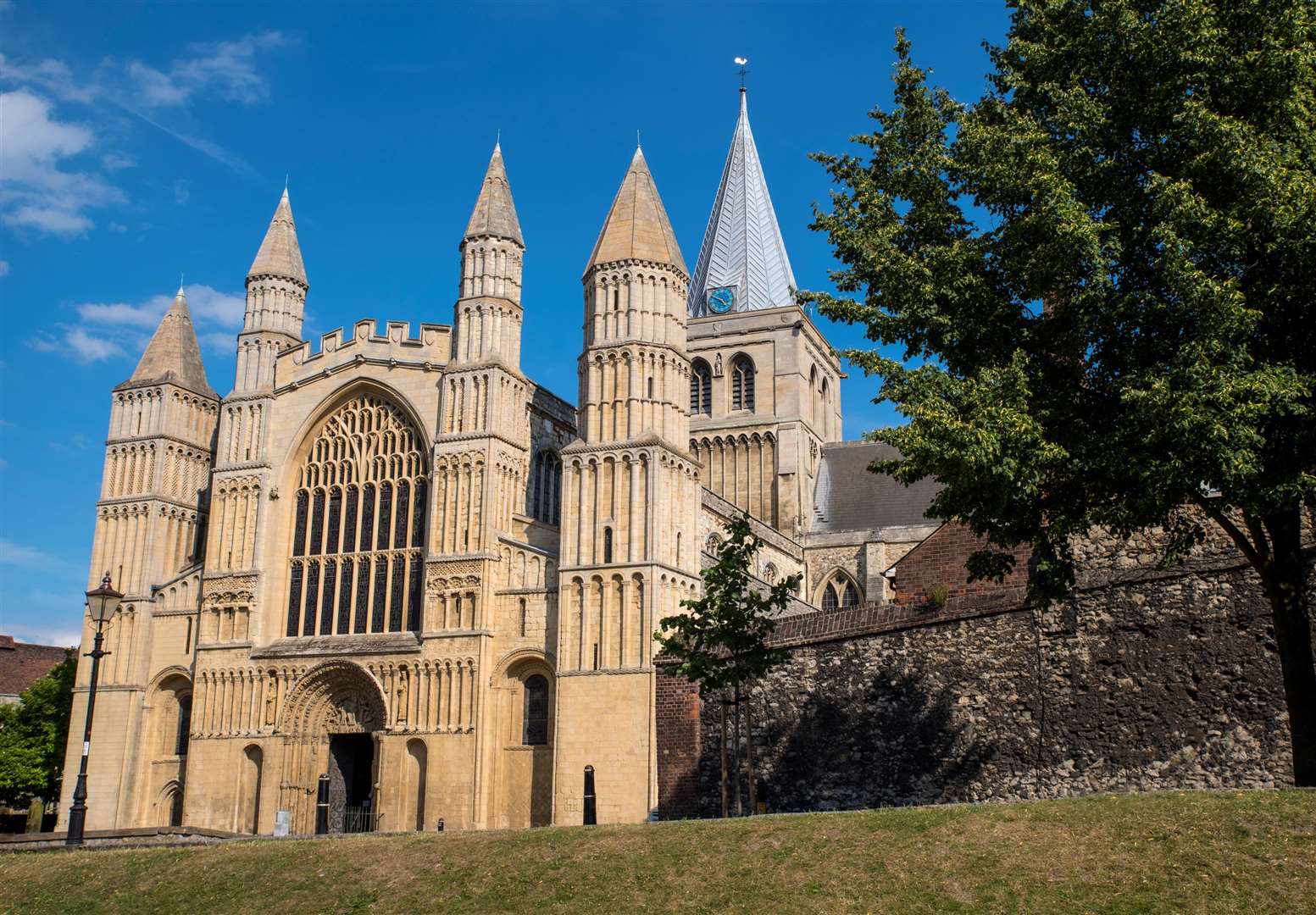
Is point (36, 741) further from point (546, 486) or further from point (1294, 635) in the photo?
point (1294, 635)

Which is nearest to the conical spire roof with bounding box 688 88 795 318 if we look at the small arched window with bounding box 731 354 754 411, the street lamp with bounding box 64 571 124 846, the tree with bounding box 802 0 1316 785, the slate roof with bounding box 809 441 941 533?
the small arched window with bounding box 731 354 754 411

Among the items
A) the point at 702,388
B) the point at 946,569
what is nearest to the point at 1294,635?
the point at 946,569

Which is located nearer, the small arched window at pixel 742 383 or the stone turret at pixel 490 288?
the stone turret at pixel 490 288

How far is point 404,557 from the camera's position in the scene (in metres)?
36.1

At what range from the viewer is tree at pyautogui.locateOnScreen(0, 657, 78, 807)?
142ft

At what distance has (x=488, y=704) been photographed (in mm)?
32875

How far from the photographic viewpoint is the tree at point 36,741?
43406 millimetres

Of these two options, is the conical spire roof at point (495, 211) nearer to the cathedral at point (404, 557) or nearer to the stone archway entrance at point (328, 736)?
the cathedral at point (404, 557)

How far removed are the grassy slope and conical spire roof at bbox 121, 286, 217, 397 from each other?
23.6 metres

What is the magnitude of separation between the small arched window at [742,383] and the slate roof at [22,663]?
33459 mm

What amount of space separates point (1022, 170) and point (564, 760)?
18.9 meters

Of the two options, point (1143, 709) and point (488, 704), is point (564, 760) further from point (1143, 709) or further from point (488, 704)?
point (1143, 709)

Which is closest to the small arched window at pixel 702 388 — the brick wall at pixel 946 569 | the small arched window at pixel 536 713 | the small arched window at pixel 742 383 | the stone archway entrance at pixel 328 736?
the small arched window at pixel 742 383

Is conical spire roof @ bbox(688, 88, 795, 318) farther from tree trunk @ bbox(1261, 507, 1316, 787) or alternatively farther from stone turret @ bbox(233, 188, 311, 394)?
tree trunk @ bbox(1261, 507, 1316, 787)
